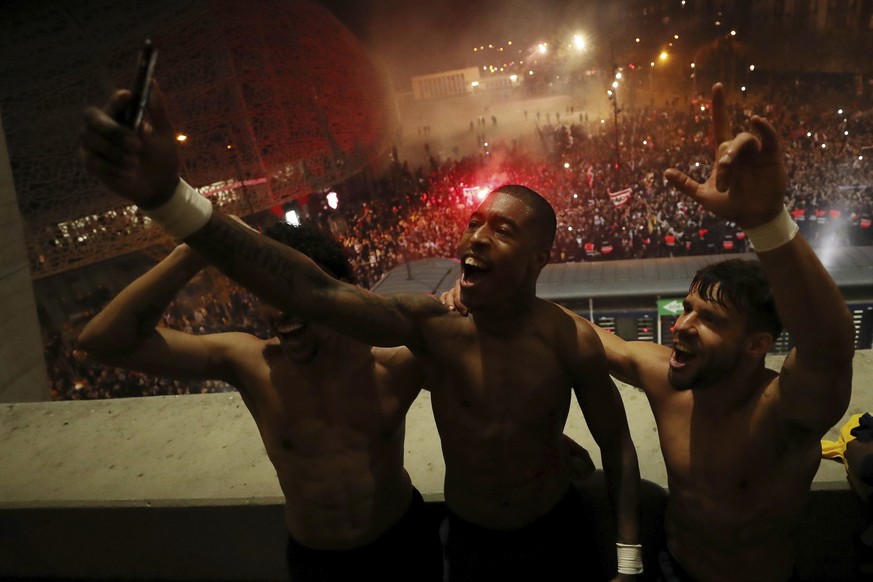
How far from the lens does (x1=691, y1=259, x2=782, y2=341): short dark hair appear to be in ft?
6.26

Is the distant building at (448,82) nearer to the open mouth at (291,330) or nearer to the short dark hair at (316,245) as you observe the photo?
the short dark hair at (316,245)

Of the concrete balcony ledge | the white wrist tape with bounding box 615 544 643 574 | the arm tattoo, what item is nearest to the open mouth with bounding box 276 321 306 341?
the arm tattoo

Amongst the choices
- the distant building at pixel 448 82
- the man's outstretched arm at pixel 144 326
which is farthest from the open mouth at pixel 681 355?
the distant building at pixel 448 82

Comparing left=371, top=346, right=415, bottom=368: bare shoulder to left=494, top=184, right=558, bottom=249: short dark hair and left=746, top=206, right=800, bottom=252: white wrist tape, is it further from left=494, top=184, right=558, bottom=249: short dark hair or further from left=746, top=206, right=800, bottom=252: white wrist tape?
left=746, top=206, right=800, bottom=252: white wrist tape

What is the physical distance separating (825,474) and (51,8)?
21.4 m

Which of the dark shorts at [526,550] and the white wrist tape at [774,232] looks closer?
the white wrist tape at [774,232]

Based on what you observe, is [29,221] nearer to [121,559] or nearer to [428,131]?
[428,131]

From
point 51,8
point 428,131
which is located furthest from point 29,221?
point 428,131

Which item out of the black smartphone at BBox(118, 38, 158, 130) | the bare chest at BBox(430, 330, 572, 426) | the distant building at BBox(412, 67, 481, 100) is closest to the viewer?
the black smartphone at BBox(118, 38, 158, 130)

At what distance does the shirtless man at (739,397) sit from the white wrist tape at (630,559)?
20cm

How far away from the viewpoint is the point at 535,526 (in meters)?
2.23

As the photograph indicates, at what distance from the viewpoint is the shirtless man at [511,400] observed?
6.54ft


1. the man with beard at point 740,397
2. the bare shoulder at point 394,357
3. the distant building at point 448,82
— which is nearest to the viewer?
the man with beard at point 740,397

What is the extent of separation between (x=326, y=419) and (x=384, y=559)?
699mm
